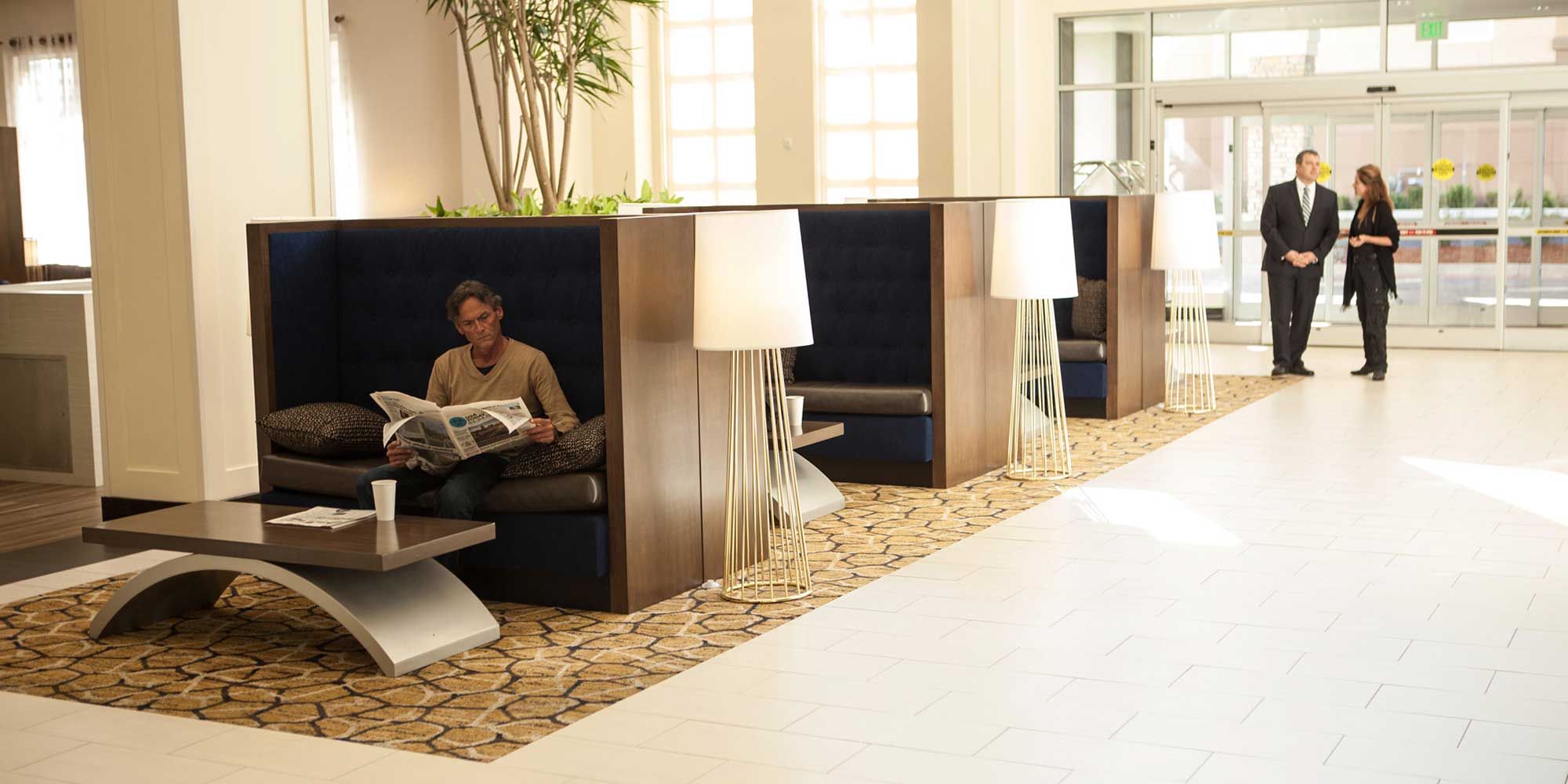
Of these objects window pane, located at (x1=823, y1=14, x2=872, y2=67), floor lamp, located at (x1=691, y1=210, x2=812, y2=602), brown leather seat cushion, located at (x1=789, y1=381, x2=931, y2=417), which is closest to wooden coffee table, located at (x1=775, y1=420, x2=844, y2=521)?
brown leather seat cushion, located at (x1=789, y1=381, x2=931, y2=417)

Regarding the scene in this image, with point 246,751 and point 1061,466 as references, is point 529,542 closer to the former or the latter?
point 246,751

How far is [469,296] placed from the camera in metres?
5.34

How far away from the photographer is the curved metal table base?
180 inches

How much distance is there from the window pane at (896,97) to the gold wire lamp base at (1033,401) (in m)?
7.38

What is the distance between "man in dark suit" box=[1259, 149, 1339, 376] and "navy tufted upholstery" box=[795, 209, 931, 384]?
4828 millimetres

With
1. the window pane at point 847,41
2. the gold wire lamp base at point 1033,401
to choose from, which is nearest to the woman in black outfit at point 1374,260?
the gold wire lamp base at point 1033,401

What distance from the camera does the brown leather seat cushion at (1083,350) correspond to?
9500 millimetres

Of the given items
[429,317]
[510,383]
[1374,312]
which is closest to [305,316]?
[429,317]

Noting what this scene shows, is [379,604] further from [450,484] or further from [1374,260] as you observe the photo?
[1374,260]

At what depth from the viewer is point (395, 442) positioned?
5465 millimetres

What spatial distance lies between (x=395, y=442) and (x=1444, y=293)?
1065cm

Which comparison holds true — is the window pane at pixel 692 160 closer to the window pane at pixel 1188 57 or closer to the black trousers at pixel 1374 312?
the window pane at pixel 1188 57

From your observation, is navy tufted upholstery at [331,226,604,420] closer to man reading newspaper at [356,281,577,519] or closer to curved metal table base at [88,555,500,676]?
man reading newspaper at [356,281,577,519]

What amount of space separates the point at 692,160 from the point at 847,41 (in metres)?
2.22
